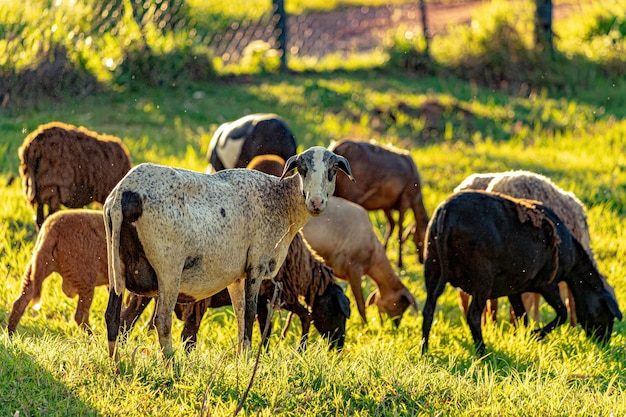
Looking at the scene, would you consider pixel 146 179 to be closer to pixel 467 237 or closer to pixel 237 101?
pixel 467 237

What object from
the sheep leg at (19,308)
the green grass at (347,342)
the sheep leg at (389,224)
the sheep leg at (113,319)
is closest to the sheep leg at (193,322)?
the green grass at (347,342)

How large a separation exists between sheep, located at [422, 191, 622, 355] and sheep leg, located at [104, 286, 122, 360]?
102 inches

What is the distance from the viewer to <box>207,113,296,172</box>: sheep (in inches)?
410

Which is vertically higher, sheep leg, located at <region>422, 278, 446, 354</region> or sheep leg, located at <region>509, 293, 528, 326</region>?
sheep leg, located at <region>422, 278, 446, 354</region>

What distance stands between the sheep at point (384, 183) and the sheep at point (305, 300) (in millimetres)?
2649

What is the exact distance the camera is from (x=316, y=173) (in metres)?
5.94

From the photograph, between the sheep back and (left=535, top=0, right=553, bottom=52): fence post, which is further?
(left=535, top=0, right=553, bottom=52): fence post

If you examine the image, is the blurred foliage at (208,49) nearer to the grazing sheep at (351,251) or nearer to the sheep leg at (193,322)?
the grazing sheep at (351,251)

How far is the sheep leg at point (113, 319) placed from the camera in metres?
5.55

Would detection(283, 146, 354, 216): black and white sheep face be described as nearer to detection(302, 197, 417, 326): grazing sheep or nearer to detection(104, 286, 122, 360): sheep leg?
detection(104, 286, 122, 360): sheep leg

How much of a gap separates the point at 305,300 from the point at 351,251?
1.25 m

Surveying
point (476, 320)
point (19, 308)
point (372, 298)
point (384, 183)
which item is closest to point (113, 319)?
point (19, 308)

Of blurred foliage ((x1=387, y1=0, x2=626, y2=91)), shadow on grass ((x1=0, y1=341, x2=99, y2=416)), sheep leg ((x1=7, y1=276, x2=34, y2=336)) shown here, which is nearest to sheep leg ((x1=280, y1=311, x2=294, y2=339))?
sheep leg ((x1=7, y1=276, x2=34, y2=336))

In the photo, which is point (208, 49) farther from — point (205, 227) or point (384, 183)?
point (205, 227)
